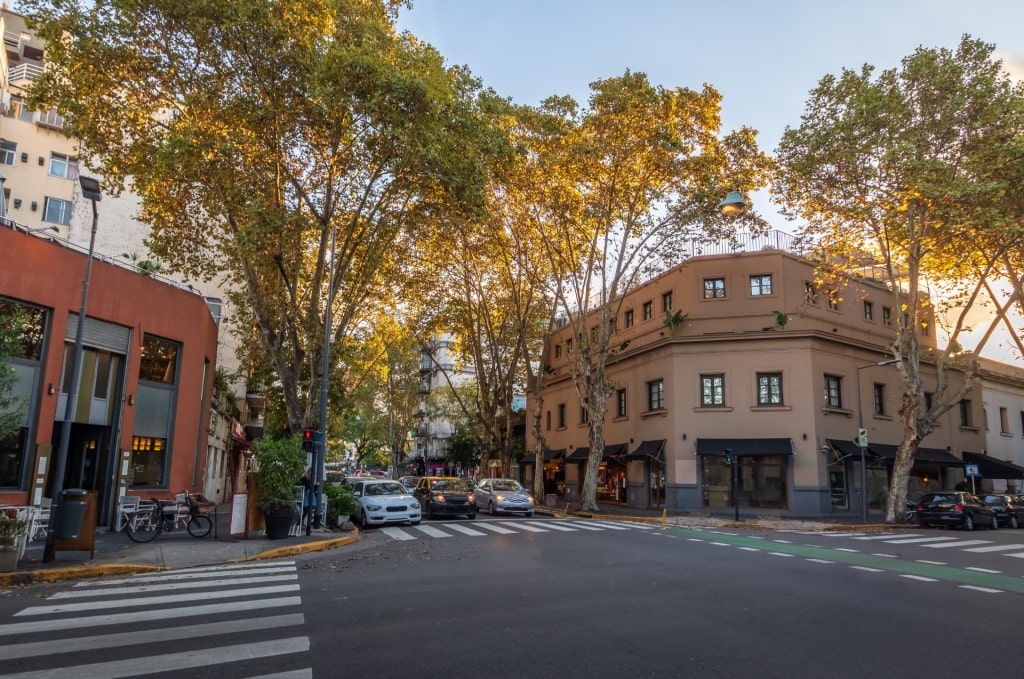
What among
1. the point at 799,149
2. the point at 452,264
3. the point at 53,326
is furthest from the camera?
the point at 452,264

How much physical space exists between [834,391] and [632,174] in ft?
44.5

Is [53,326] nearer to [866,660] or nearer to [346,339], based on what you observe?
[346,339]

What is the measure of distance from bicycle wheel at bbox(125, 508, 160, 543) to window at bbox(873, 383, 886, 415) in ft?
98.8

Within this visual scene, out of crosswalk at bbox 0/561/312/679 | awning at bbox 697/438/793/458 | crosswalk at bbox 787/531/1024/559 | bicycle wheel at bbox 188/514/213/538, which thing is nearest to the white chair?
bicycle wheel at bbox 188/514/213/538

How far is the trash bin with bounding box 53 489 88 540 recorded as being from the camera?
39.0ft

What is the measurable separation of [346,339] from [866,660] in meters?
27.1

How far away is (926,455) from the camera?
107 feet

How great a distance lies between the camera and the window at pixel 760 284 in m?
30.4

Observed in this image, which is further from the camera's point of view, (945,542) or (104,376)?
(945,542)

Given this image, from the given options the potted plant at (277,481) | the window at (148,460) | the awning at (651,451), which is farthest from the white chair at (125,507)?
the awning at (651,451)

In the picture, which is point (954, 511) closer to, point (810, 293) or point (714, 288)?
point (810, 293)

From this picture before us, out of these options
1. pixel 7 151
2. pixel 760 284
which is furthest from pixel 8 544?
pixel 7 151

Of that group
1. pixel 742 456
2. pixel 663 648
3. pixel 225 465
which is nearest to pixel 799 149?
pixel 742 456

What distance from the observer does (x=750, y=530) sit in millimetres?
22812
